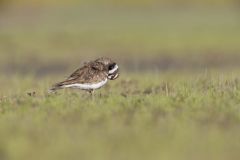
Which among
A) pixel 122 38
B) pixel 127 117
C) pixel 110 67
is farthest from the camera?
pixel 122 38

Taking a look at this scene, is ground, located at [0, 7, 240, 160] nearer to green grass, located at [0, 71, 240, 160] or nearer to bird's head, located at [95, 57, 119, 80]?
green grass, located at [0, 71, 240, 160]

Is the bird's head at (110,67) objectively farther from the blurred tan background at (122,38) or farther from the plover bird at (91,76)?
the blurred tan background at (122,38)

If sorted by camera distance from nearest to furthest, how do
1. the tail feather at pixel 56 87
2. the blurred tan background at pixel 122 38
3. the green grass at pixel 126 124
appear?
1. the green grass at pixel 126 124
2. the tail feather at pixel 56 87
3. the blurred tan background at pixel 122 38

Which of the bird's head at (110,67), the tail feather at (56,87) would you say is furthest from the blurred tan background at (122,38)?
the tail feather at (56,87)

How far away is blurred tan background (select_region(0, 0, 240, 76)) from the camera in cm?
2345

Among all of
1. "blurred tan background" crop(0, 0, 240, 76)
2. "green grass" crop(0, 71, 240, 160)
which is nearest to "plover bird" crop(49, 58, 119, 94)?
"green grass" crop(0, 71, 240, 160)

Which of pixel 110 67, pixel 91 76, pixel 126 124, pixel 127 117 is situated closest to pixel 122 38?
pixel 110 67

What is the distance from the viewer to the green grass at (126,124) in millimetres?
8562

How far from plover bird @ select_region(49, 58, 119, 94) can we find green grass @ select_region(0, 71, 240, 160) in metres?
0.16

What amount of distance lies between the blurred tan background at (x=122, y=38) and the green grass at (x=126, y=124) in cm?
891

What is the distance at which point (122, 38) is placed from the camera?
28.5 meters

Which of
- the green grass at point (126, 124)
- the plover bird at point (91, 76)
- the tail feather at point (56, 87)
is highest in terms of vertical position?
the plover bird at point (91, 76)

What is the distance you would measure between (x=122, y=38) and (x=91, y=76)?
16.4 meters

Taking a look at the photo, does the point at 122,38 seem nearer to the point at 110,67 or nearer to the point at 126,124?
the point at 110,67
